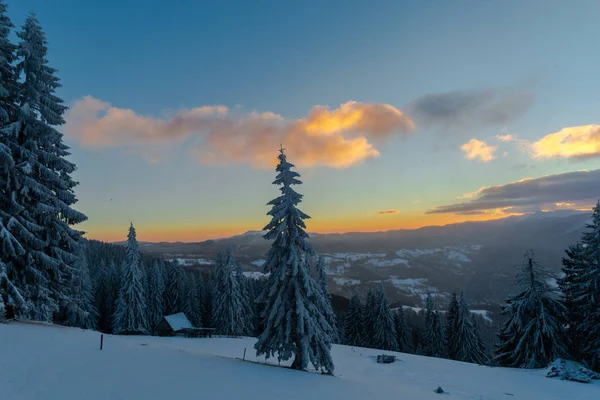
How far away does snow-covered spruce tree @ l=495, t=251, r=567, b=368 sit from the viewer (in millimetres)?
27703

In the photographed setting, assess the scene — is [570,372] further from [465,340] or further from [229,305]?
[229,305]

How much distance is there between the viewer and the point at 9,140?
18.6 meters

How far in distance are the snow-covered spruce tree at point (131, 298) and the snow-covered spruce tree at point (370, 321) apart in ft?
128

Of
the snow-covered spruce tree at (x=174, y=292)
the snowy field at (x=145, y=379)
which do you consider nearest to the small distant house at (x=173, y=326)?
the snow-covered spruce tree at (x=174, y=292)

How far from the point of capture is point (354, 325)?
62.5 m

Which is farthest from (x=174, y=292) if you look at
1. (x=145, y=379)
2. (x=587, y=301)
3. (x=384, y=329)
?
(x=587, y=301)

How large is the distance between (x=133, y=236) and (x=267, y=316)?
1351 inches

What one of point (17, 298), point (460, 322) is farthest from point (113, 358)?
point (460, 322)

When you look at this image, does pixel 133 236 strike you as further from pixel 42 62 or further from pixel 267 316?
pixel 267 316

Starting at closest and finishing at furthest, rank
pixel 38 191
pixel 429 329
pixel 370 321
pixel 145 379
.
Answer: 1. pixel 145 379
2. pixel 38 191
3. pixel 429 329
4. pixel 370 321

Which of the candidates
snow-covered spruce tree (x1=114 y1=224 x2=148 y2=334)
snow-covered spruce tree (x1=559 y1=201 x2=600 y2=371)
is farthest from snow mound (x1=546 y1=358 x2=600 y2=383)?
snow-covered spruce tree (x1=114 y1=224 x2=148 y2=334)

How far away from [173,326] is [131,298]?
8.30 metres

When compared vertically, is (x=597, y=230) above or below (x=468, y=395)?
above

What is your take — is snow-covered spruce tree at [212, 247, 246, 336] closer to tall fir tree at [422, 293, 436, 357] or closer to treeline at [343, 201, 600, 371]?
tall fir tree at [422, 293, 436, 357]
